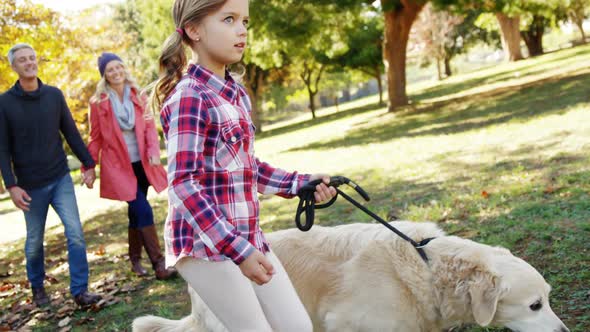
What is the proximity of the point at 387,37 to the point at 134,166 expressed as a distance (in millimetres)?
16719

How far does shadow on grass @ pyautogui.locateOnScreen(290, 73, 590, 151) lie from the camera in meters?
15.2

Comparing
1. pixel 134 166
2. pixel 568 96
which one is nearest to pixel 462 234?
pixel 134 166

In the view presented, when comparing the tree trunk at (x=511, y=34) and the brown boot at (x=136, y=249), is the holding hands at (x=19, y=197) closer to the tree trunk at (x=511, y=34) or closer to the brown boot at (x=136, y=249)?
the brown boot at (x=136, y=249)

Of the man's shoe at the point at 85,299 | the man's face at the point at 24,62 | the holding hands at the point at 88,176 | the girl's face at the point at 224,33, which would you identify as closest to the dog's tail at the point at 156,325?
the girl's face at the point at 224,33

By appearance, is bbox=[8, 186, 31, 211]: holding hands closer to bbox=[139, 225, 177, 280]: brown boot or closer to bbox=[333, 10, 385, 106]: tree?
bbox=[139, 225, 177, 280]: brown boot

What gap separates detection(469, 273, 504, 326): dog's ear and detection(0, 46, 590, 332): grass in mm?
973

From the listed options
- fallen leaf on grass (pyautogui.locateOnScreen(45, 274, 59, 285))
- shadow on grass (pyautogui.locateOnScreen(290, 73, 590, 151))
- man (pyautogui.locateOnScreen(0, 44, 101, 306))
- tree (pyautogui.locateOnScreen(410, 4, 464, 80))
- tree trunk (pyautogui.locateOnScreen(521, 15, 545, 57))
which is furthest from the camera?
tree (pyautogui.locateOnScreen(410, 4, 464, 80))

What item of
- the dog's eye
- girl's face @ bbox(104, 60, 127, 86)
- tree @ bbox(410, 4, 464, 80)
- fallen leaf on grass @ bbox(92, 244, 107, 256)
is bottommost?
fallen leaf on grass @ bbox(92, 244, 107, 256)

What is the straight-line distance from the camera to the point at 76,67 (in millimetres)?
18375

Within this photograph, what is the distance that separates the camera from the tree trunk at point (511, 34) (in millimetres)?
38656

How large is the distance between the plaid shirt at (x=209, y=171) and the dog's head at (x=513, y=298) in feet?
4.27

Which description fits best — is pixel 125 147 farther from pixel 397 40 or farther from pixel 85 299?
pixel 397 40

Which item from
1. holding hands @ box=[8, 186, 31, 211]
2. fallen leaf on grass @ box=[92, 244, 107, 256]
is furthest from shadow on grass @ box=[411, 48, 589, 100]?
holding hands @ box=[8, 186, 31, 211]

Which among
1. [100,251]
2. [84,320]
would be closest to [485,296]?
[84,320]
